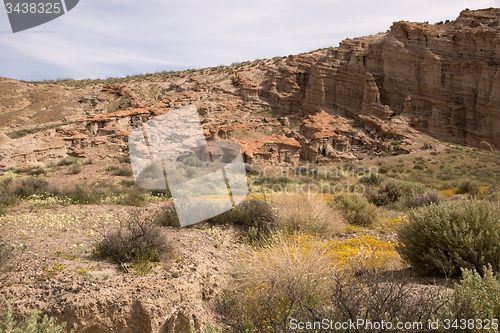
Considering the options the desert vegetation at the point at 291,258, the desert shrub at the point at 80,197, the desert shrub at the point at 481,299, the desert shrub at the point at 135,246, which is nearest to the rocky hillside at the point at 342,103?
the desert shrub at the point at 80,197

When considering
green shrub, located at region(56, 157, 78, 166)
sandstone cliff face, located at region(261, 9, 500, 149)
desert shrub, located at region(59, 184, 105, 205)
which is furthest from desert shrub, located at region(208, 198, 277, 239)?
sandstone cliff face, located at region(261, 9, 500, 149)

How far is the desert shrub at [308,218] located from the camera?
6.94 meters

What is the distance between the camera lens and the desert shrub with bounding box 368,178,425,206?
469 inches

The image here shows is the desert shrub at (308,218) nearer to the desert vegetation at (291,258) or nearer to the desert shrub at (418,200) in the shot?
the desert vegetation at (291,258)

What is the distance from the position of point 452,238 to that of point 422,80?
122 feet

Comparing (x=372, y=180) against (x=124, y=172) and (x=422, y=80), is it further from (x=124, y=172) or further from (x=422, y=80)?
(x=422, y=80)

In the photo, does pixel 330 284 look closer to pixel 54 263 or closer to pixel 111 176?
pixel 54 263

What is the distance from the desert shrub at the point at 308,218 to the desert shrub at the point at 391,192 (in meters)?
5.04

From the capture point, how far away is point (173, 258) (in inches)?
188

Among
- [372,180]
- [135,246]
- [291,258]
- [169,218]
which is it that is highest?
[135,246]

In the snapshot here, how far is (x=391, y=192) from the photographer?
40.7ft

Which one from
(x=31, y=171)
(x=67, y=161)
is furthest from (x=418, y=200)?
(x=67, y=161)

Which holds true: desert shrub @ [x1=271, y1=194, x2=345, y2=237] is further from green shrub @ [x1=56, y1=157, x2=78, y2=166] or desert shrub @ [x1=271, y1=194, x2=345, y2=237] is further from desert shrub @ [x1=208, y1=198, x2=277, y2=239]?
green shrub @ [x1=56, y1=157, x2=78, y2=166]

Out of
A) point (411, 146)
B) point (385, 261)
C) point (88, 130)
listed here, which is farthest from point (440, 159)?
point (88, 130)
